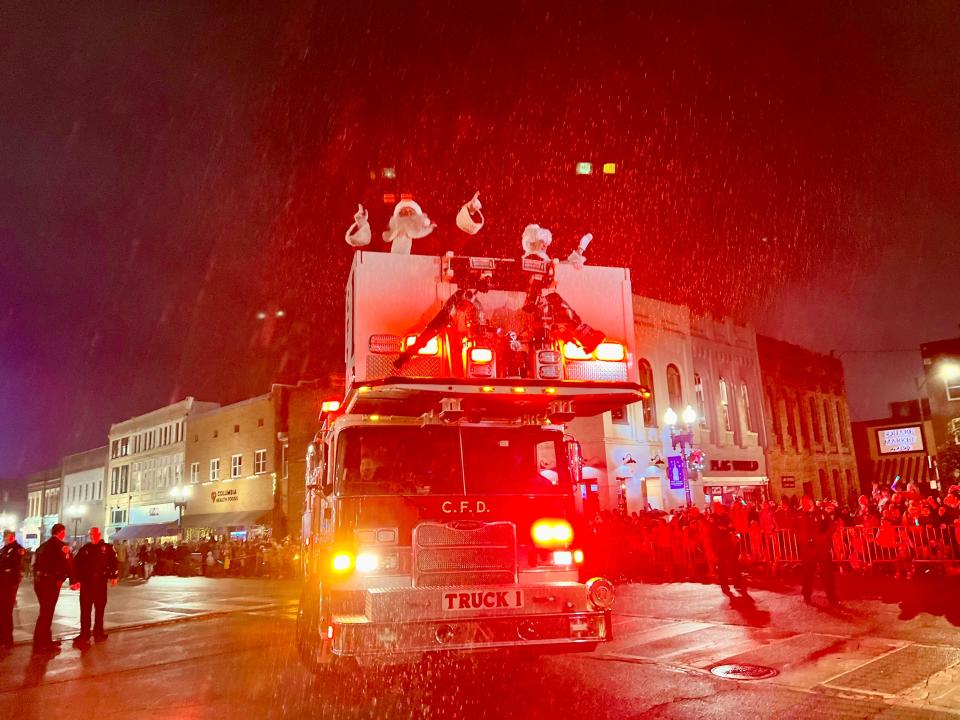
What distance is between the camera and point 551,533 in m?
6.58

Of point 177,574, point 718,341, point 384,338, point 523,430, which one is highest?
point 718,341

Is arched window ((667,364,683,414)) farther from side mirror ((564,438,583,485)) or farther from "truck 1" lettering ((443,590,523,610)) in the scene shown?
"truck 1" lettering ((443,590,523,610))

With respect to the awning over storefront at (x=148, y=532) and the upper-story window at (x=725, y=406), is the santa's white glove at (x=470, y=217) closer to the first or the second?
the upper-story window at (x=725, y=406)

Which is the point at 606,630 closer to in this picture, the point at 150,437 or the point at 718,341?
the point at 718,341

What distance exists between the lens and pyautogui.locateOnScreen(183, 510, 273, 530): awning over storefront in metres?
37.3

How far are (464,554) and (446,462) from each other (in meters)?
0.93

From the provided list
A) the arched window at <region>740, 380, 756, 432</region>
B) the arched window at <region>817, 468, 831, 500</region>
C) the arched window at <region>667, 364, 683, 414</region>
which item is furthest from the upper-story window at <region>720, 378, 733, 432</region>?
the arched window at <region>817, 468, 831, 500</region>

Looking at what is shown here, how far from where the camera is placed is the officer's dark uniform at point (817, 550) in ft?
36.1

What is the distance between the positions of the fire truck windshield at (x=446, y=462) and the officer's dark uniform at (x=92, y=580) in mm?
6759

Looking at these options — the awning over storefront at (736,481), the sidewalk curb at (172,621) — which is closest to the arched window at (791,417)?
the awning over storefront at (736,481)

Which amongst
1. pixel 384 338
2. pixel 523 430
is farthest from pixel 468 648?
pixel 384 338

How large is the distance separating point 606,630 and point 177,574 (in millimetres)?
27096

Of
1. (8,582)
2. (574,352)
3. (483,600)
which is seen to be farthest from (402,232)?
(8,582)

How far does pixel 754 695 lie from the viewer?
6035 mm
